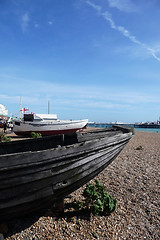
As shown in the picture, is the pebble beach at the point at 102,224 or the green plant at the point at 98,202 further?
the green plant at the point at 98,202

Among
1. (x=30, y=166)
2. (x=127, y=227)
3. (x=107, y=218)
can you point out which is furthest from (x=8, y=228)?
(x=127, y=227)

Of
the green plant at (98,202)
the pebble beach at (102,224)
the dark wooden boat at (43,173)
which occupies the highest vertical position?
the dark wooden boat at (43,173)

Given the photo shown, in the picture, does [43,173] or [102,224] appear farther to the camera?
[102,224]

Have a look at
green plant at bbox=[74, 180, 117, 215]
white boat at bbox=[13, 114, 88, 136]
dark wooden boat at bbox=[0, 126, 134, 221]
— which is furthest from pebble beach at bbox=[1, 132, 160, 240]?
white boat at bbox=[13, 114, 88, 136]

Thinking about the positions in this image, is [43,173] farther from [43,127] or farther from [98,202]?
[43,127]

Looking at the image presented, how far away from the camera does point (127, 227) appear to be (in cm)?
381

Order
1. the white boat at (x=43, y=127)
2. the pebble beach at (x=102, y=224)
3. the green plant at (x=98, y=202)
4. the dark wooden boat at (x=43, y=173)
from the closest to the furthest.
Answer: the dark wooden boat at (x=43, y=173)
the pebble beach at (x=102, y=224)
the green plant at (x=98, y=202)
the white boat at (x=43, y=127)

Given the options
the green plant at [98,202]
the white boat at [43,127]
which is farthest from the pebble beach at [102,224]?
the white boat at [43,127]

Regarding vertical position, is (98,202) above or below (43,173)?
below

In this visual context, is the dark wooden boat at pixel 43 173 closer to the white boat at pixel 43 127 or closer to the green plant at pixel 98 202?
the green plant at pixel 98 202

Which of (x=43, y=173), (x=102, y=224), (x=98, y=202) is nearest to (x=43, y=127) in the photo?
(x=98, y=202)

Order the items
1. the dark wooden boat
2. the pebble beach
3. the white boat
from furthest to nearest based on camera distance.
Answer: the white boat < the pebble beach < the dark wooden boat

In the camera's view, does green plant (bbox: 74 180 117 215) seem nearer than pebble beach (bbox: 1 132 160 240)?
No

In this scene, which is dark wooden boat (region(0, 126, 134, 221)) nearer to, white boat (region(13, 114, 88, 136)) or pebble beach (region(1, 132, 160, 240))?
pebble beach (region(1, 132, 160, 240))
